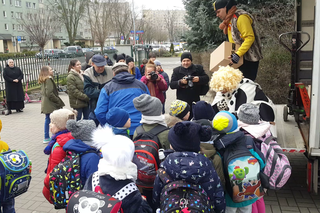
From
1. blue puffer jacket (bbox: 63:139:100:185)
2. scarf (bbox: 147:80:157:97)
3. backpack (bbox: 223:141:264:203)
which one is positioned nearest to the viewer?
backpack (bbox: 223:141:264:203)

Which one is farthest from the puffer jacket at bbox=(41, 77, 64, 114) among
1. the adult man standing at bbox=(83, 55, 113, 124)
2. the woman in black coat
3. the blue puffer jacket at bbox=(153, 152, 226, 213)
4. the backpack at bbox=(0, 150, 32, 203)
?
the blue puffer jacket at bbox=(153, 152, 226, 213)

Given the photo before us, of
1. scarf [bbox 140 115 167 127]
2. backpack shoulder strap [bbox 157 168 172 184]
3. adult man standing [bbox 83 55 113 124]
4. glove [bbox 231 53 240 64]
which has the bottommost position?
backpack shoulder strap [bbox 157 168 172 184]

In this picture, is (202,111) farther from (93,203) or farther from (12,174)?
(12,174)

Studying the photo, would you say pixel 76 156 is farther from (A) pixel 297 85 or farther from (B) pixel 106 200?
(A) pixel 297 85

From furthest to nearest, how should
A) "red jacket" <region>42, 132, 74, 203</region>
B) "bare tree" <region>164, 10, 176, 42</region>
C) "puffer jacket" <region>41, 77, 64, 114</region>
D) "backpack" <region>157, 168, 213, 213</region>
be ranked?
"bare tree" <region>164, 10, 176, 42</region> → "puffer jacket" <region>41, 77, 64, 114</region> → "red jacket" <region>42, 132, 74, 203</region> → "backpack" <region>157, 168, 213, 213</region>

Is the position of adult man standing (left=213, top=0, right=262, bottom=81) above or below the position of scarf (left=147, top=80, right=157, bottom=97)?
above

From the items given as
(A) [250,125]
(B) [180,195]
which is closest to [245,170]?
(A) [250,125]

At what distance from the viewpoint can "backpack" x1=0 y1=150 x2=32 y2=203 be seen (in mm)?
2678

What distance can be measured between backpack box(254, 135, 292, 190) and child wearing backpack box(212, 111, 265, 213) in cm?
14

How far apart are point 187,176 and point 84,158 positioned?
1087 mm

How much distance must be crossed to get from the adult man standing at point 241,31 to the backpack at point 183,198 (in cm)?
243

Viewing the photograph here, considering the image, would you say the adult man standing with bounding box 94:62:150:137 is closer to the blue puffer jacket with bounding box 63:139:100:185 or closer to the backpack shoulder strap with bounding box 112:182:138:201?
the blue puffer jacket with bounding box 63:139:100:185

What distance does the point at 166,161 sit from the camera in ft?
7.10

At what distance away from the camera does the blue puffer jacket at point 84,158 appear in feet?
8.55
